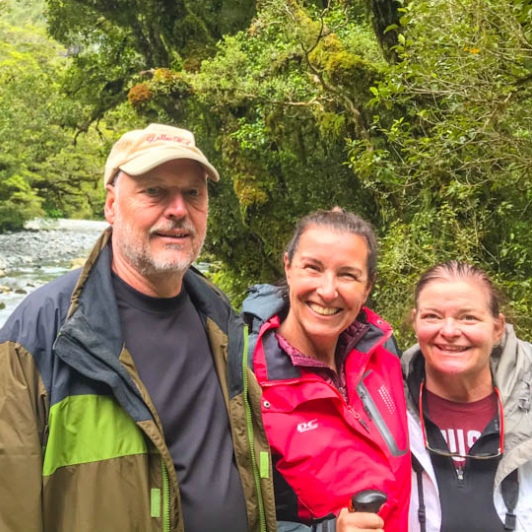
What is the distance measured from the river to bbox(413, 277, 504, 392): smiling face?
13306 mm

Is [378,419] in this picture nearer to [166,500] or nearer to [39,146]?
[166,500]

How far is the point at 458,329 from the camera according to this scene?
1987 millimetres

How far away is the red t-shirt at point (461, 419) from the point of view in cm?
194

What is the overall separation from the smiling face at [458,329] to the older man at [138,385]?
0.75 meters

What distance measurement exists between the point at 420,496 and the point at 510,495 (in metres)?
0.29

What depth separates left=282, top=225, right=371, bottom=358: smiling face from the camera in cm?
187

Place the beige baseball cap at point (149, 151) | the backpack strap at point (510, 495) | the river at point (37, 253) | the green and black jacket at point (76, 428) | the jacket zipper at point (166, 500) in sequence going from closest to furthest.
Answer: the green and black jacket at point (76, 428), the jacket zipper at point (166, 500), the beige baseball cap at point (149, 151), the backpack strap at point (510, 495), the river at point (37, 253)

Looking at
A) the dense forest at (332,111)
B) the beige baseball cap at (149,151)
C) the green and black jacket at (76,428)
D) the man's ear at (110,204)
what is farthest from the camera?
the dense forest at (332,111)

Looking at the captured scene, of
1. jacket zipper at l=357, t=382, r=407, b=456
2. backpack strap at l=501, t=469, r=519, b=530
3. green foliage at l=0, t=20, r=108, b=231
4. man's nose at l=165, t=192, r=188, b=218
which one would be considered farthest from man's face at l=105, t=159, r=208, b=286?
green foliage at l=0, t=20, r=108, b=231

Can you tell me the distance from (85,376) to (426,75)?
3599 millimetres

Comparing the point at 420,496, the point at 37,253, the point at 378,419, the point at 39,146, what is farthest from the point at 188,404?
the point at 37,253

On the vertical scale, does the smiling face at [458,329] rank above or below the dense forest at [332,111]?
below

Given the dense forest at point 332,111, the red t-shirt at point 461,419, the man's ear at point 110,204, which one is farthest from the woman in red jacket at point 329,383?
the dense forest at point 332,111

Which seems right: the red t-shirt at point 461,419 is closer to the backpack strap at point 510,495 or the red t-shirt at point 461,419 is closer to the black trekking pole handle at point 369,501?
the backpack strap at point 510,495
